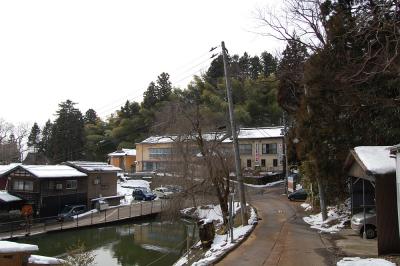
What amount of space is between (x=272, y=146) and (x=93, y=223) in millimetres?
33186

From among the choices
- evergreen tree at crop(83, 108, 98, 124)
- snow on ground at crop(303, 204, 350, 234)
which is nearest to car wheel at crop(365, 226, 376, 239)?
snow on ground at crop(303, 204, 350, 234)

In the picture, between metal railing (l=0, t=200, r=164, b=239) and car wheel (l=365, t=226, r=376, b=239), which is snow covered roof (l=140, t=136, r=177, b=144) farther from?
car wheel (l=365, t=226, r=376, b=239)

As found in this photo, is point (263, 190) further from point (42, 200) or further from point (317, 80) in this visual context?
point (317, 80)

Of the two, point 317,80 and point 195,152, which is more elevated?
point 317,80

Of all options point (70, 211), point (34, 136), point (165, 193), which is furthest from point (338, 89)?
point (34, 136)

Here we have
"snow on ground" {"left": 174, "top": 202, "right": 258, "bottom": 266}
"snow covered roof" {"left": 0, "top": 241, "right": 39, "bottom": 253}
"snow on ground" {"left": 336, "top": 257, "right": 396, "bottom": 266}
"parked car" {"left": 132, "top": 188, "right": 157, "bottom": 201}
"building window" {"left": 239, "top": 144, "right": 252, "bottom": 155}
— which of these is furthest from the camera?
"building window" {"left": 239, "top": 144, "right": 252, "bottom": 155}

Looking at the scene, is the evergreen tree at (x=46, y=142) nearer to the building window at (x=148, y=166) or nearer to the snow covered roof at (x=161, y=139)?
the building window at (x=148, y=166)

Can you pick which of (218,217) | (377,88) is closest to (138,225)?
(218,217)

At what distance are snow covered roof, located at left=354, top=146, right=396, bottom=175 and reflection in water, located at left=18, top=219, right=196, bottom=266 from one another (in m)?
13.0

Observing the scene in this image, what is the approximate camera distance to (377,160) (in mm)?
15828

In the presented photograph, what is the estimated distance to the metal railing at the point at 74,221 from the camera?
114 ft

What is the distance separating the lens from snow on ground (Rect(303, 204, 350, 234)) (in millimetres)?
22703

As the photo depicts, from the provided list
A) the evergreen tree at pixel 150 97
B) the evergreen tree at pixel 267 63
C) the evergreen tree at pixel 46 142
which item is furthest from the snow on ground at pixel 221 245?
the evergreen tree at pixel 267 63

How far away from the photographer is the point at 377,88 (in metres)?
21.6
